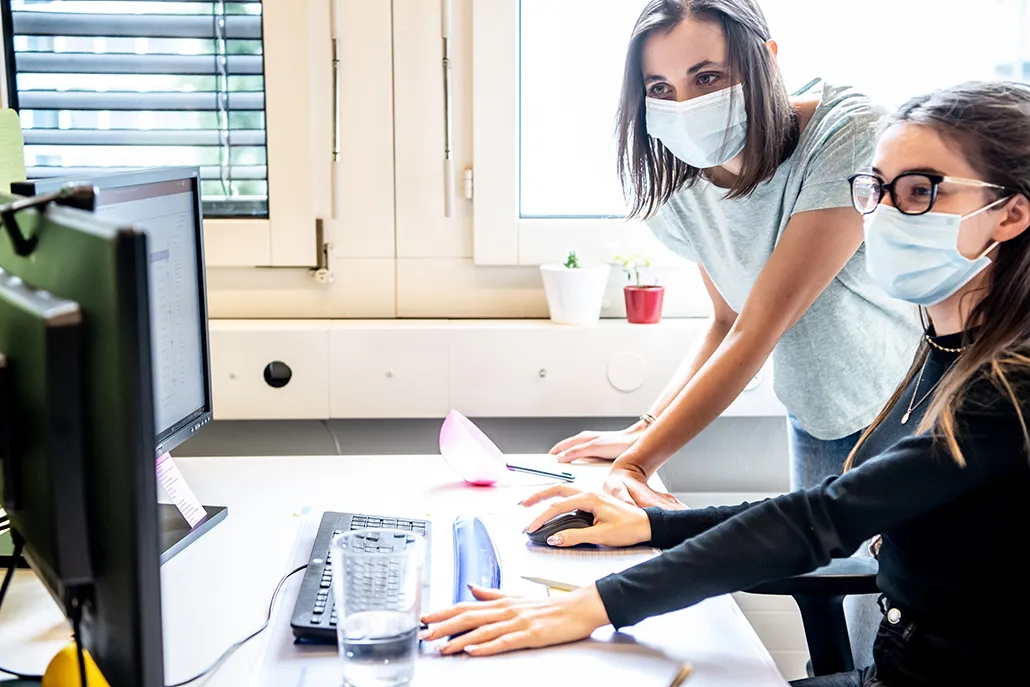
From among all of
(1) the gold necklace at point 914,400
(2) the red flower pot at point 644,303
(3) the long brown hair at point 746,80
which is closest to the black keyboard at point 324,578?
(1) the gold necklace at point 914,400

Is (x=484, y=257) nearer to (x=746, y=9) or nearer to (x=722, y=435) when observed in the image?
(x=722, y=435)

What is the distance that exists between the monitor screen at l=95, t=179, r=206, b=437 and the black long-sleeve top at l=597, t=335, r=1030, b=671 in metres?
0.59

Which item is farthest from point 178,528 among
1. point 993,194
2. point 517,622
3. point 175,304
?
point 993,194

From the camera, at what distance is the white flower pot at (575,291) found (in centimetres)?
192

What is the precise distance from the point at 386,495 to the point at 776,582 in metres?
0.54

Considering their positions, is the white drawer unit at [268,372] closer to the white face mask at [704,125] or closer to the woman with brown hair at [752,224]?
the woman with brown hair at [752,224]

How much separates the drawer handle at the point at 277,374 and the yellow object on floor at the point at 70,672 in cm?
119

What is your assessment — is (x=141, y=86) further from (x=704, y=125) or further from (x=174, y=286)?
(x=704, y=125)

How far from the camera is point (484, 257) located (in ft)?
6.61

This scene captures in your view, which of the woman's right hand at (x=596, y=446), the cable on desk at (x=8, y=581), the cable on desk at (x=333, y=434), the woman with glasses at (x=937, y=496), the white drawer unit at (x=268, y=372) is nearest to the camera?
the cable on desk at (x=8, y=581)

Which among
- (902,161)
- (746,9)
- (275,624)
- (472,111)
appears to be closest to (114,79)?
(472,111)

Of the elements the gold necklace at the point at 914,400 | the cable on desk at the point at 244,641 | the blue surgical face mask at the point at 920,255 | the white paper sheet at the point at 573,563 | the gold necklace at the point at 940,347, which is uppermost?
the blue surgical face mask at the point at 920,255

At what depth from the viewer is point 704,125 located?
137 cm

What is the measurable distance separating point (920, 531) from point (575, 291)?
101 cm
